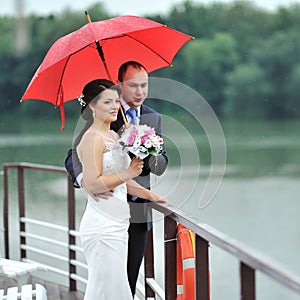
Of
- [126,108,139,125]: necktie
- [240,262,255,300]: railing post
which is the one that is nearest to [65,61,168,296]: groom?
[126,108,139,125]: necktie

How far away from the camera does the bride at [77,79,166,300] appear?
7.68 ft

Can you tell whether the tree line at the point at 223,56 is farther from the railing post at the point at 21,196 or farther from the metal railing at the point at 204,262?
the metal railing at the point at 204,262

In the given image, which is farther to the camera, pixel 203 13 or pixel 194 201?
pixel 194 201

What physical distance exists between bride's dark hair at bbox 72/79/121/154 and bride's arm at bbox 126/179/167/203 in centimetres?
26

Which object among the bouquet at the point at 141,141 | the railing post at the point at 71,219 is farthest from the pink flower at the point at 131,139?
the railing post at the point at 71,219

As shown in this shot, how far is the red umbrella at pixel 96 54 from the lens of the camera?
2680mm

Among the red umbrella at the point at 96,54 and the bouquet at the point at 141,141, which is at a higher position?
the red umbrella at the point at 96,54

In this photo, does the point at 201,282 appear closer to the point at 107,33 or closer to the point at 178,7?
the point at 107,33

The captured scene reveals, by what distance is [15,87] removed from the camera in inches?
1000

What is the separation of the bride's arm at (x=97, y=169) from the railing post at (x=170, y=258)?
9.6 inches

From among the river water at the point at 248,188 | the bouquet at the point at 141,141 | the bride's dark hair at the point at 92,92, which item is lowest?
the river water at the point at 248,188

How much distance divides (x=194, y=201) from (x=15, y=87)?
9803 mm

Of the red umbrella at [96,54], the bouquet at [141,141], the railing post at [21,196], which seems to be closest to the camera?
the bouquet at [141,141]

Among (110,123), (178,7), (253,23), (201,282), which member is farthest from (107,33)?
(253,23)
